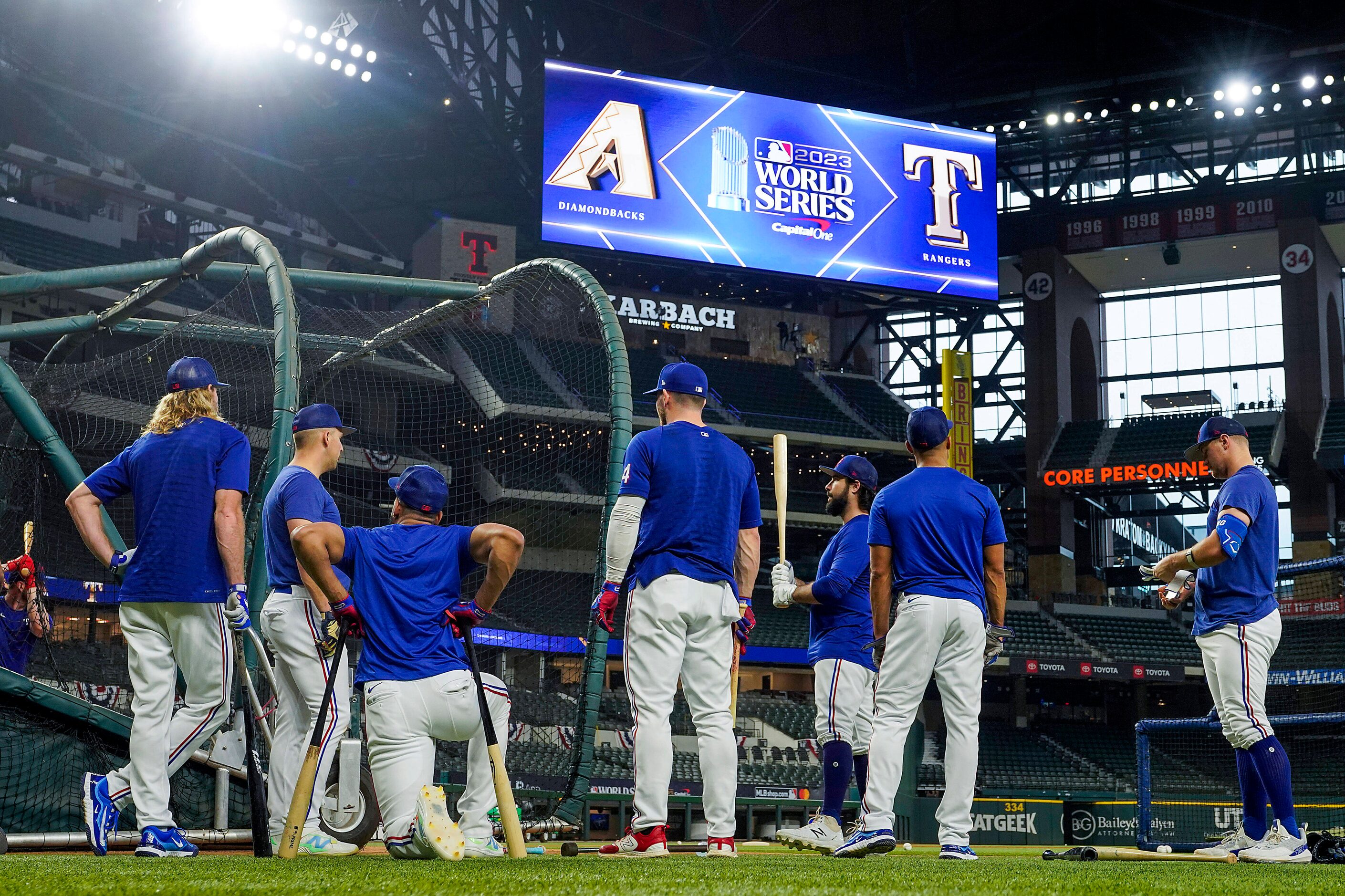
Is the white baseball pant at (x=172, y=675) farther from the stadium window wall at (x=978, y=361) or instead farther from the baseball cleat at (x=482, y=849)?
the stadium window wall at (x=978, y=361)

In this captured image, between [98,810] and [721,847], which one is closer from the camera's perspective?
[98,810]

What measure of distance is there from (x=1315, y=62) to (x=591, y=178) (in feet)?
61.0

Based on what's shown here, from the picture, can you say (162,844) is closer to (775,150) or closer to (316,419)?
(316,419)

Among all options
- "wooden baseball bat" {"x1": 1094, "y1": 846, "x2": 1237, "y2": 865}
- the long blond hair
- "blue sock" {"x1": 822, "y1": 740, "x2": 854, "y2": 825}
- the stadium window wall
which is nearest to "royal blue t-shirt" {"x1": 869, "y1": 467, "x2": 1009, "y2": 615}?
"blue sock" {"x1": 822, "y1": 740, "x2": 854, "y2": 825}

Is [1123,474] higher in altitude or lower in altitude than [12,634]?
higher

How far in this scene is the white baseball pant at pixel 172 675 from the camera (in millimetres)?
5434

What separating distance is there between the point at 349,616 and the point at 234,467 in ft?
4.13

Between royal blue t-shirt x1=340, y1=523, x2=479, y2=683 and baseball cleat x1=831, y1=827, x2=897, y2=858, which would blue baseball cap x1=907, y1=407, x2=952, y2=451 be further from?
royal blue t-shirt x1=340, y1=523, x2=479, y2=683

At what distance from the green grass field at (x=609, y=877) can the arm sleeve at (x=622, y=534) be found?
1.21m

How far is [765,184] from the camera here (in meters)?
32.3

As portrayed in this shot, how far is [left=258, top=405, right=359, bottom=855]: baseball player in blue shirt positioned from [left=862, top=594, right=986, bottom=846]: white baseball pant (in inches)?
97.0

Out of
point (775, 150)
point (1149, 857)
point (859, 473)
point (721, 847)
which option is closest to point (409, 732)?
point (721, 847)

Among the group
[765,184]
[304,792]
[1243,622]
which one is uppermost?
[765,184]

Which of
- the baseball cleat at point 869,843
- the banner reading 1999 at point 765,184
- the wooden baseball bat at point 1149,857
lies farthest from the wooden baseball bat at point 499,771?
the banner reading 1999 at point 765,184
